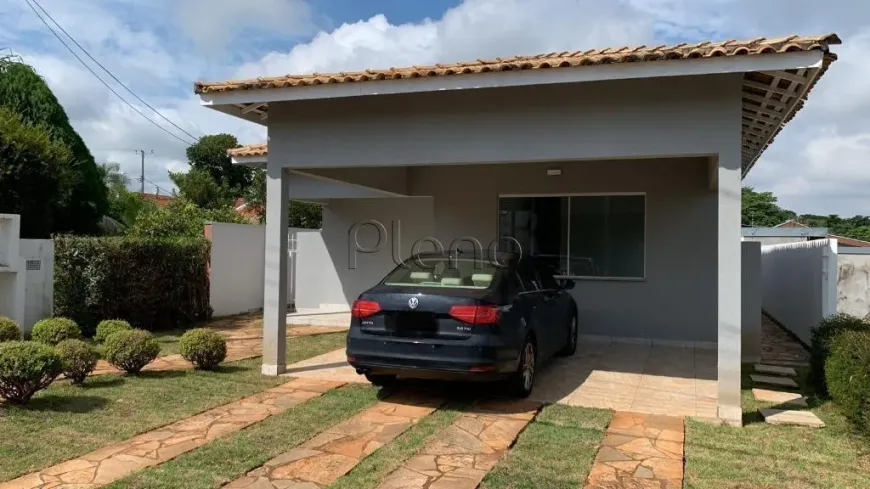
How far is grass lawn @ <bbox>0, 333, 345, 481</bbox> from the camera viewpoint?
14.8ft

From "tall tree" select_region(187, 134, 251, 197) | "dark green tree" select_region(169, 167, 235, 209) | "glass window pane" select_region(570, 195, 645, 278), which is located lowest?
"glass window pane" select_region(570, 195, 645, 278)

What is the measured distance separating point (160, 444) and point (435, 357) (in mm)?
2341

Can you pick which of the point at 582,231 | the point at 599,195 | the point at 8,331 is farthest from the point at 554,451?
the point at 8,331

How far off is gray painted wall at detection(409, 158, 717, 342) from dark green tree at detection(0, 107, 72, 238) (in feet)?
28.1

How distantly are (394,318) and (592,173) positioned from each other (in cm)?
552

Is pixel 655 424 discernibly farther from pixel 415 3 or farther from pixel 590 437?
pixel 415 3

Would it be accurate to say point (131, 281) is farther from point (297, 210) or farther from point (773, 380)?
point (297, 210)

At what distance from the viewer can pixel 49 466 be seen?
4191 millimetres

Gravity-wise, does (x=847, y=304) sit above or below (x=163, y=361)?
above

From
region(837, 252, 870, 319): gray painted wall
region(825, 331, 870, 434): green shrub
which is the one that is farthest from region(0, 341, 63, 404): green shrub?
region(837, 252, 870, 319): gray painted wall

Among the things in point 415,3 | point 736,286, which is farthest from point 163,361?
point 415,3

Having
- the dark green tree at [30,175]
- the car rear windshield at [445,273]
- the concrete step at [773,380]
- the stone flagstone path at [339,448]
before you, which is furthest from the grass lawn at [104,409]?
the dark green tree at [30,175]

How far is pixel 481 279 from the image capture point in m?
6.21

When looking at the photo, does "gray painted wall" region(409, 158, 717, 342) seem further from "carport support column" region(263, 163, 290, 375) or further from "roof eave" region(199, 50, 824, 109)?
"carport support column" region(263, 163, 290, 375)
